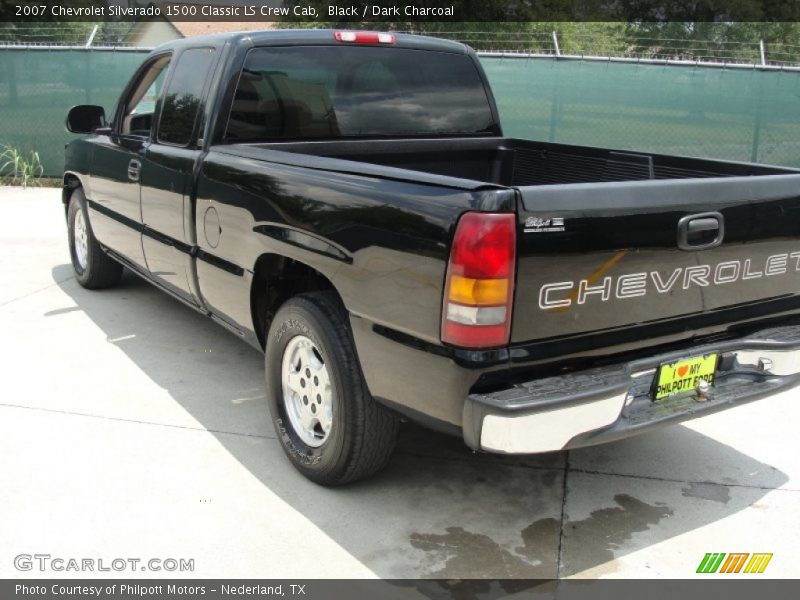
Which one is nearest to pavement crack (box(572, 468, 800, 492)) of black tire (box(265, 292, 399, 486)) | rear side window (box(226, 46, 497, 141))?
black tire (box(265, 292, 399, 486))

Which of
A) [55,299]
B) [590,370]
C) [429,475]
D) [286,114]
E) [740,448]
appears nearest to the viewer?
[590,370]

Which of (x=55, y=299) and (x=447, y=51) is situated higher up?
(x=447, y=51)

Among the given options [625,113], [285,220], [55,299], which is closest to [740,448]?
[285,220]

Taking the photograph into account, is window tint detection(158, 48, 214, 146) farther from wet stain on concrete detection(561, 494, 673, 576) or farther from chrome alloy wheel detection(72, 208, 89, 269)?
wet stain on concrete detection(561, 494, 673, 576)

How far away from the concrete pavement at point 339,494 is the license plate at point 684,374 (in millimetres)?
602

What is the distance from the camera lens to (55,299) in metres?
6.45

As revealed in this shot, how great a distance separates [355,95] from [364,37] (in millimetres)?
339

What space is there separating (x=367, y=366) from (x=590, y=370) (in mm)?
819

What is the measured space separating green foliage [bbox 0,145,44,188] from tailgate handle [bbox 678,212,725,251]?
37.1 ft

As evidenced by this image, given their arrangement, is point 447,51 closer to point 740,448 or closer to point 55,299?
point 740,448

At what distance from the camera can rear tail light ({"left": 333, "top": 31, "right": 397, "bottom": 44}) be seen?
15.2 feet

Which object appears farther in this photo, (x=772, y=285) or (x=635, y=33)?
(x=635, y=33)

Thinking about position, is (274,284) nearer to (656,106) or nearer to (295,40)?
(295,40)

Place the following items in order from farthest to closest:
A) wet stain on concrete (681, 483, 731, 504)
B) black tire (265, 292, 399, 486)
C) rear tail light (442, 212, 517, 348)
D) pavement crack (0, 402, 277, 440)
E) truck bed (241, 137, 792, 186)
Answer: truck bed (241, 137, 792, 186) < pavement crack (0, 402, 277, 440) < wet stain on concrete (681, 483, 731, 504) < black tire (265, 292, 399, 486) < rear tail light (442, 212, 517, 348)
